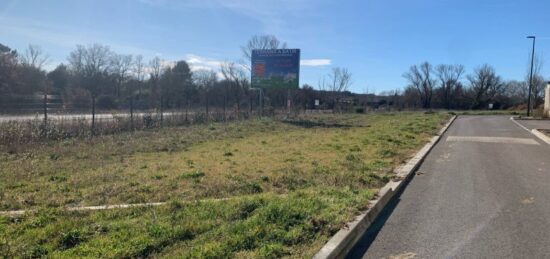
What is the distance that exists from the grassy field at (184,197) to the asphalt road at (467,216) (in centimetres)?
60

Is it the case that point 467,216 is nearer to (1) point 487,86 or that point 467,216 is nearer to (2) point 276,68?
(2) point 276,68

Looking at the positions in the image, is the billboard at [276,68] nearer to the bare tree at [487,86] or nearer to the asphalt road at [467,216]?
the asphalt road at [467,216]

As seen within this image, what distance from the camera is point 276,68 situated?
3388 centimetres

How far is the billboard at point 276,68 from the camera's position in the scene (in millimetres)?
33531

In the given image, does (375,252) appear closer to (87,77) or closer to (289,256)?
(289,256)

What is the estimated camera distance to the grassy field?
4.48 meters

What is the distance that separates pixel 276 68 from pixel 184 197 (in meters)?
27.7

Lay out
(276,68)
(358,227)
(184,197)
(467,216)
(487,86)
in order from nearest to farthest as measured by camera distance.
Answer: (358,227) < (467,216) < (184,197) < (276,68) < (487,86)

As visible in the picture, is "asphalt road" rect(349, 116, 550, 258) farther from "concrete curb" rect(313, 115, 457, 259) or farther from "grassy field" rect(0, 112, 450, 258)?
"grassy field" rect(0, 112, 450, 258)

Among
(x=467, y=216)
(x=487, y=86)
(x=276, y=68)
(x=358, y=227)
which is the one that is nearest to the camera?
(x=358, y=227)

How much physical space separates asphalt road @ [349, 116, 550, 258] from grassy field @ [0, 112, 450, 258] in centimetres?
60

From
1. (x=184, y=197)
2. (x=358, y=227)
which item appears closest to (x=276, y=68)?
(x=184, y=197)

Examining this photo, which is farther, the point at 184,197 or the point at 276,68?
the point at 276,68

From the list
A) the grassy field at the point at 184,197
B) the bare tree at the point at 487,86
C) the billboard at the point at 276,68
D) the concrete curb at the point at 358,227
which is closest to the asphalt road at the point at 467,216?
the concrete curb at the point at 358,227
